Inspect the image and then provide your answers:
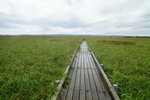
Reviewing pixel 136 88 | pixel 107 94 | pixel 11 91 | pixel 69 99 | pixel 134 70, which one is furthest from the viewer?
pixel 134 70

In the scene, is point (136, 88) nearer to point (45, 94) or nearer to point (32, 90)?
point (45, 94)

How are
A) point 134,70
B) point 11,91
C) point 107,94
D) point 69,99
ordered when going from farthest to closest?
point 134,70
point 11,91
point 107,94
point 69,99

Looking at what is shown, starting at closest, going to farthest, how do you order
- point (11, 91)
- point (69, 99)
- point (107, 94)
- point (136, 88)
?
point (69, 99), point (107, 94), point (11, 91), point (136, 88)

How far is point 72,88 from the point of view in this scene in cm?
372

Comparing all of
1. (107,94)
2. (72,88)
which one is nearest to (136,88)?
(107,94)

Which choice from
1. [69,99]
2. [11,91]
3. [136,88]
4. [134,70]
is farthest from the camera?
[134,70]

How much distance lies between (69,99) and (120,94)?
1895 mm

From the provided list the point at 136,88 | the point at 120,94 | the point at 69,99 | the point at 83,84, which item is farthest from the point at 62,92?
the point at 136,88

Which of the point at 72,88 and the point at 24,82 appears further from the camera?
the point at 24,82

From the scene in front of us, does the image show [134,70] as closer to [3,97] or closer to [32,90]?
[32,90]

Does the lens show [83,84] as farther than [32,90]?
Yes

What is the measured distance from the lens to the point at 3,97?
3.26 m

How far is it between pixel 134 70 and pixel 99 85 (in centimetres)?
337

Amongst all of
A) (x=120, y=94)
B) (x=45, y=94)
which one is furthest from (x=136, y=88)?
(x=45, y=94)
